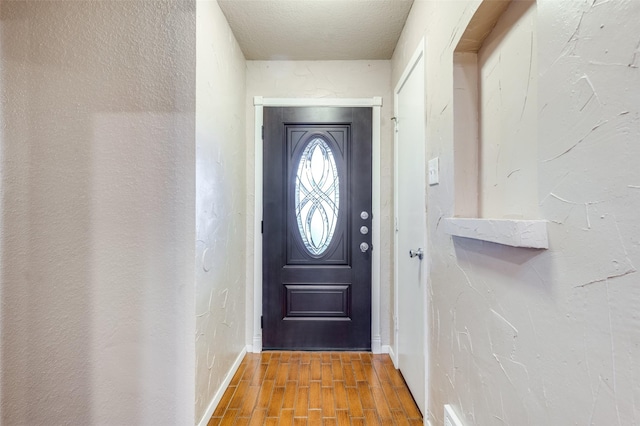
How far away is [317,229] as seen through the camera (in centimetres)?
244

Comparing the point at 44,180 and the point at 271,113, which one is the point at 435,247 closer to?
the point at 271,113

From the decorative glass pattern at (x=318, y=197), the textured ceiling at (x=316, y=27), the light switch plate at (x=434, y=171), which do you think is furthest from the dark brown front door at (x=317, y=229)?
the light switch plate at (x=434, y=171)

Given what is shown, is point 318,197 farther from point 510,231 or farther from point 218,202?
point 510,231

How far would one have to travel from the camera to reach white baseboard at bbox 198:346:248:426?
159 centimetres

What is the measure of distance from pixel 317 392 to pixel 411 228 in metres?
1.17

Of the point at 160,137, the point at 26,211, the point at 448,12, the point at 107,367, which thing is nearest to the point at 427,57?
the point at 448,12

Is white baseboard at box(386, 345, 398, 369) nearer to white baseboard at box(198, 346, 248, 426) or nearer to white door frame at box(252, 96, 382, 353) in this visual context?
white door frame at box(252, 96, 382, 353)

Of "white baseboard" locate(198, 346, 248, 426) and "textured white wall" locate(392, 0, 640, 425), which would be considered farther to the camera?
"white baseboard" locate(198, 346, 248, 426)

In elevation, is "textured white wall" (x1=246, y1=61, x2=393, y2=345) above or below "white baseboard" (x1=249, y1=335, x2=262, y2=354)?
above

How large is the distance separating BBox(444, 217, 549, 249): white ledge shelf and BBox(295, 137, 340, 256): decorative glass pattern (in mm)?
1444

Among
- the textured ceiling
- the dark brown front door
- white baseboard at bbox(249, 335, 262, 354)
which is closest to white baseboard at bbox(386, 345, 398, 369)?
the dark brown front door

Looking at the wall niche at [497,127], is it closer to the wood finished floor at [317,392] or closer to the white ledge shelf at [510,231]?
the white ledge shelf at [510,231]

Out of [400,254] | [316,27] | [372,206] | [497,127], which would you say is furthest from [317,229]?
[497,127]

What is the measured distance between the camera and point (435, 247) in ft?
4.63
